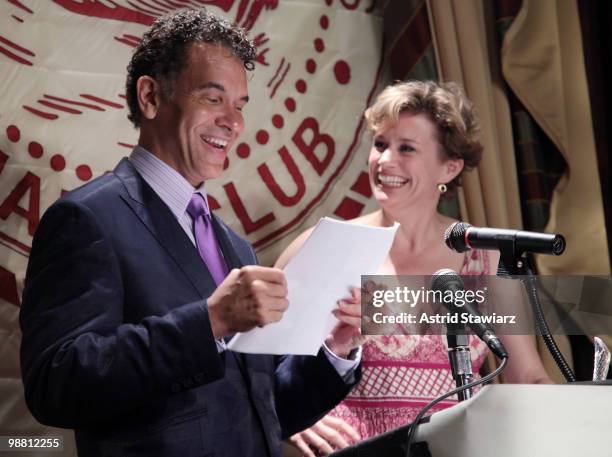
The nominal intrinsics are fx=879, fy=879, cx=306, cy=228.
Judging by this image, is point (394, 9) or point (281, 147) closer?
point (281, 147)

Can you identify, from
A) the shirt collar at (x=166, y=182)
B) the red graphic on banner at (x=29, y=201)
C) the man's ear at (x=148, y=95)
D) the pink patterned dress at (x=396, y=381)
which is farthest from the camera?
the pink patterned dress at (x=396, y=381)

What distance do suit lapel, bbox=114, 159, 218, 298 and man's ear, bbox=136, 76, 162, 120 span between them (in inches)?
8.7

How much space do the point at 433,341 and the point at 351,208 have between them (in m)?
0.58

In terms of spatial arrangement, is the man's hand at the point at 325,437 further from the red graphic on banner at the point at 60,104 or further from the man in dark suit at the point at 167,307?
the red graphic on banner at the point at 60,104

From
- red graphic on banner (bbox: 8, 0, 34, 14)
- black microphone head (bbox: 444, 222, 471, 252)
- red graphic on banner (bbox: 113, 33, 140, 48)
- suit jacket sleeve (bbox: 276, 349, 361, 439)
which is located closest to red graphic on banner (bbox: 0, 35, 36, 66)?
red graphic on banner (bbox: 8, 0, 34, 14)

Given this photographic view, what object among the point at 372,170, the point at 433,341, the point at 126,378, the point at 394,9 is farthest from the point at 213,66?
the point at 394,9

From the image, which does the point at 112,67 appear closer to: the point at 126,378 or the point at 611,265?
the point at 126,378

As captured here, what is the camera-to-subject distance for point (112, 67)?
100 inches

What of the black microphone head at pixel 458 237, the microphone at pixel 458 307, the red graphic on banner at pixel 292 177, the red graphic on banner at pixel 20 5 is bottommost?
the microphone at pixel 458 307

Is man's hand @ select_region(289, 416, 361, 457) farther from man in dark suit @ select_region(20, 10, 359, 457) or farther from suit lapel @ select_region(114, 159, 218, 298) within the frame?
suit lapel @ select_region(114, 159, 218, 298)

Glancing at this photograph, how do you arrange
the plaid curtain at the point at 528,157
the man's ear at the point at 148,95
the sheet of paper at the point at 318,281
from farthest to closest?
the plaid curtain at the point at 528,157 → the man's ear at the point at 148,95 → the sheet of paper at the point at 318,281

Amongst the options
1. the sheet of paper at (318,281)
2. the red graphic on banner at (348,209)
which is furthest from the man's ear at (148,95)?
the red graphic on banner at (348,209)

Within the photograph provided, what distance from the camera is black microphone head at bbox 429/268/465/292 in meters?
1.32

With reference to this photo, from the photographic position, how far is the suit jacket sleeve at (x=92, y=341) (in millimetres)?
1394
